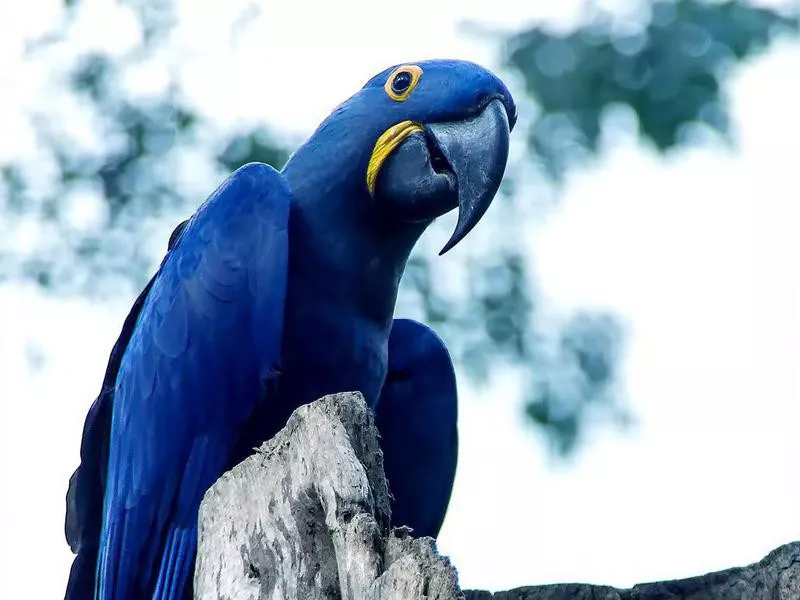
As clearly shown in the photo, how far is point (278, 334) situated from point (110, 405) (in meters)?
0.61

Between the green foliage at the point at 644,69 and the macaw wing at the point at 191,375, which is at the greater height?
the green foliage at the point at 644,69

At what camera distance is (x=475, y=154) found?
339 cm

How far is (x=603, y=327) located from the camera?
6504 millimetres

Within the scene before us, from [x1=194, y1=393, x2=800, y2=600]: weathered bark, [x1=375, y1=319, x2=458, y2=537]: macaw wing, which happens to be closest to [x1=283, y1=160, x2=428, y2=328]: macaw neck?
[x1=375, y1=319, x2=458, y2=537]: macaw wing

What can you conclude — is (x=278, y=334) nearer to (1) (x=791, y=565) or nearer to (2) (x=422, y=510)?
(2) (x=422, y=510)

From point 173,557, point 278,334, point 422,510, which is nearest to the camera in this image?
point 173,557

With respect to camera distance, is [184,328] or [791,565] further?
[184,328]

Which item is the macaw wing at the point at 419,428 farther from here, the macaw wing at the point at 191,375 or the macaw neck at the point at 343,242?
the macaw wing at the point at 191,375

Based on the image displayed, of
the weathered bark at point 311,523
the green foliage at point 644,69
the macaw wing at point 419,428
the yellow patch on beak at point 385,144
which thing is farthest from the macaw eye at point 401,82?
the green foliage at point 644,69

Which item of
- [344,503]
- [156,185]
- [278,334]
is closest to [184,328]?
[278,334]

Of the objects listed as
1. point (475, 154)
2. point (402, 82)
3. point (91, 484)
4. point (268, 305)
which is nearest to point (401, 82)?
point (402, 82)

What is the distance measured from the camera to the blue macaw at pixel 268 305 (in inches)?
124

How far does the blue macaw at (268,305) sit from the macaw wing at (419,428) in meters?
0.07

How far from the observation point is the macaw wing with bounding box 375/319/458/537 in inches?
147
